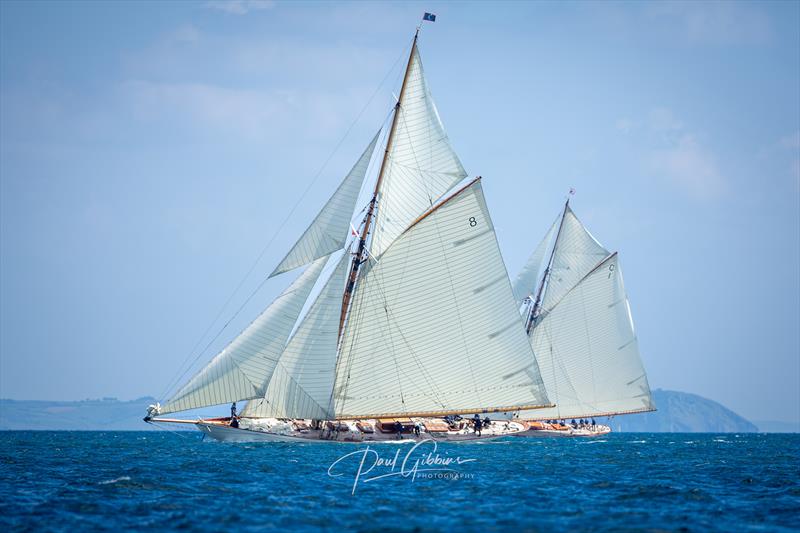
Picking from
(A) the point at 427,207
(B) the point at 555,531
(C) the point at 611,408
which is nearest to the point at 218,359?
(A) the point at 427,207

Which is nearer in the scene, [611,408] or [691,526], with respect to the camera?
[691,526]

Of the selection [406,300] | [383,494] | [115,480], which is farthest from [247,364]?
[383,494]

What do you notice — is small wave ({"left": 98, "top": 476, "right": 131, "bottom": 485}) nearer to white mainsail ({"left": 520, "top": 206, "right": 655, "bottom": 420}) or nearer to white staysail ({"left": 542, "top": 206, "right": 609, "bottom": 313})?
white mainsail ({"left": 520, "top": 206, "right": 655, "bottom": 420})

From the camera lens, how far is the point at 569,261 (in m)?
87.0

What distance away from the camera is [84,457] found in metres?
49.8

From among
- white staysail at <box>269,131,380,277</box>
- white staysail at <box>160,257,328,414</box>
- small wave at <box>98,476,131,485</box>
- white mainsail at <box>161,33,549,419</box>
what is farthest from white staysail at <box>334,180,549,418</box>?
small wave at <box>98,476,131,485</box>

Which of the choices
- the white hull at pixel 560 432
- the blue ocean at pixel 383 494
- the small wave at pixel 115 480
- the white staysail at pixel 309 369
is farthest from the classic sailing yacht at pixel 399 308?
the white hull at pixel 560 432

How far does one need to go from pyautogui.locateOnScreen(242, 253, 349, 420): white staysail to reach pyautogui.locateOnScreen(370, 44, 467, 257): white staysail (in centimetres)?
535

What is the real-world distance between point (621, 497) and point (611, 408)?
2517 inches

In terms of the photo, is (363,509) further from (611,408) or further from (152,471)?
(611,408)

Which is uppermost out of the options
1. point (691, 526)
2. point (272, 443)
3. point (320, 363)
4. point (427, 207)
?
point (427, 207)

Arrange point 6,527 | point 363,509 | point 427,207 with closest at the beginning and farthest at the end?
point 6,527 < point 363,509 < point 427,207

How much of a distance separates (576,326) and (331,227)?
136 ft

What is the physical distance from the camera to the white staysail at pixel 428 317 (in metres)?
54.2
